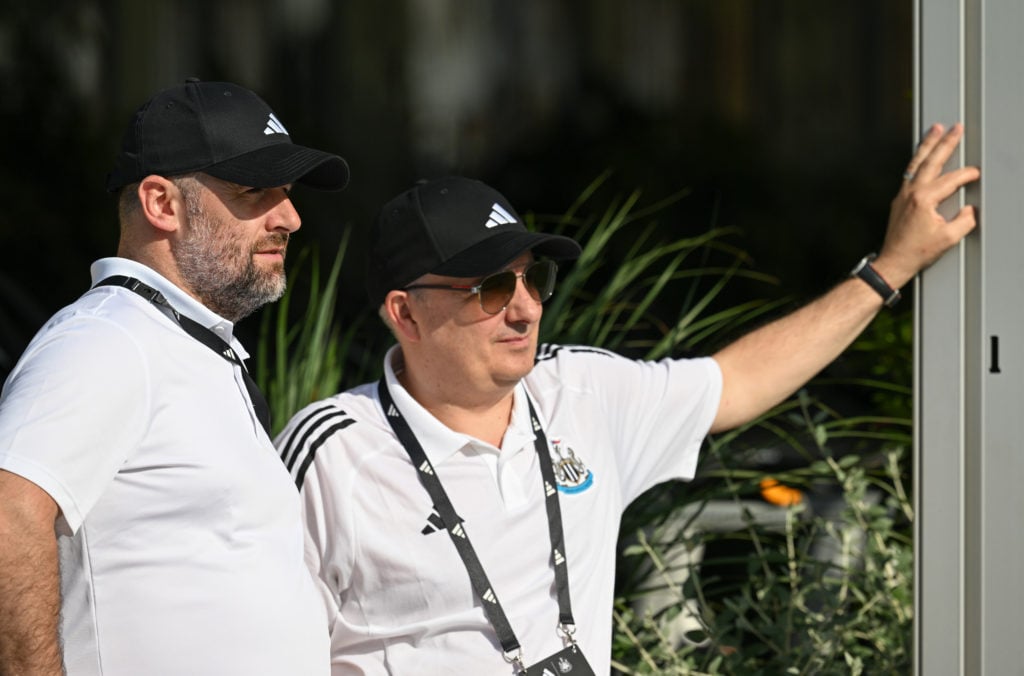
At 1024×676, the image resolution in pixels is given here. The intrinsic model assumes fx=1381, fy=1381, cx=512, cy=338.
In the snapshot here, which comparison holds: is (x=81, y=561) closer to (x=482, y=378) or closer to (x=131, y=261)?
(x=131, y=261)

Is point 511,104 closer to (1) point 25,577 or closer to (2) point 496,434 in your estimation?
(2) point 496,434

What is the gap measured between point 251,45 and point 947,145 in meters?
5.58

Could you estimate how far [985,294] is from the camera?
2607 millimetres

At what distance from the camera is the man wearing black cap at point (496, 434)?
2525 millimetres

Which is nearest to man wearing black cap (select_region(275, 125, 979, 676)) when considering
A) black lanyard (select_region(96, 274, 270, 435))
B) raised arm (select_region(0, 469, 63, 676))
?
black lanyard (select_region(96, 274, 270, 435))

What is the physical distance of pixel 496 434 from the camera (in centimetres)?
272

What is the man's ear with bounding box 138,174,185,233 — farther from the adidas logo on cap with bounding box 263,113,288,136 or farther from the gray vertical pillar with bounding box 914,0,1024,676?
the gray vertical pillar with bounding box 914,0,1024,676

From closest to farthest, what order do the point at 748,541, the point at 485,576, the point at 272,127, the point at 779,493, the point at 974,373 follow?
the point at 272,127 < the point at 485,576 < the point at 974,373 < the point at 779,493 < the point at 748,541

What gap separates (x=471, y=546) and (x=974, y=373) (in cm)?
101

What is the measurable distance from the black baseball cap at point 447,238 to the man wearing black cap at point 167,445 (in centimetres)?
35

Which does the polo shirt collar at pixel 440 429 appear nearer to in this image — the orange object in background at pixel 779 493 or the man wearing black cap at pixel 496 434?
the man wearing black cap at pixel 496 434

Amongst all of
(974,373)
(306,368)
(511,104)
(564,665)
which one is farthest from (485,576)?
(511,104)

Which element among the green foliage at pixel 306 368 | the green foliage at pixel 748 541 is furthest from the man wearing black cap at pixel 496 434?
the green foliage at pixel 306 368

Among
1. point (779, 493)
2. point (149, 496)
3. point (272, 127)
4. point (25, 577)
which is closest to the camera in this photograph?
point (25, 577)
